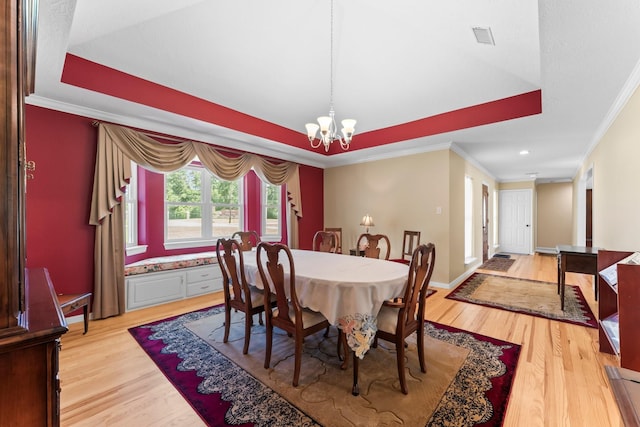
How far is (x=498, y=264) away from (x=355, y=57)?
6.00 metres

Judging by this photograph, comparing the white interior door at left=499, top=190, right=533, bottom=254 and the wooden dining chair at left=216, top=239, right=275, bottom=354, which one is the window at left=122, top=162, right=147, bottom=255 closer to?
the wooden dining chair at left=216, top=239, right=275, bottom=354

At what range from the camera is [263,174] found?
4.62 m

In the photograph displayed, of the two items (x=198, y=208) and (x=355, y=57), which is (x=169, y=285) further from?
(x=355, y=57)

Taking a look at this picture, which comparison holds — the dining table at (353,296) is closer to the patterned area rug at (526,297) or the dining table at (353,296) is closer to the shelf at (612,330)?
the shelf at (612,330)

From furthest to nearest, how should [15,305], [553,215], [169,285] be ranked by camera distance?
[553,215] < [169,285] < [15,305]

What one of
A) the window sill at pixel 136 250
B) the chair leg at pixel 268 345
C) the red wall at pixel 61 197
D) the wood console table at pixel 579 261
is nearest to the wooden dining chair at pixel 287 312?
the chair leg at pixel 268 345

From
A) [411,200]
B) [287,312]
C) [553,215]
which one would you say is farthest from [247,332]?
[553,215]

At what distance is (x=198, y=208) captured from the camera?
4.51m

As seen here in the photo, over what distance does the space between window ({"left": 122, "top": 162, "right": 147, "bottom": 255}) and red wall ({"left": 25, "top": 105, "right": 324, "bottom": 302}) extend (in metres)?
0.72

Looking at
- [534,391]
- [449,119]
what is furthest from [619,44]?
[534,391]

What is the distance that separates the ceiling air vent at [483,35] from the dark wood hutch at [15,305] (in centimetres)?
253

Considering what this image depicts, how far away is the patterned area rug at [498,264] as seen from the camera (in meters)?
5.90

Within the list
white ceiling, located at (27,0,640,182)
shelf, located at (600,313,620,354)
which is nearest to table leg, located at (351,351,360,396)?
shelf, located at (600,313,620,354)

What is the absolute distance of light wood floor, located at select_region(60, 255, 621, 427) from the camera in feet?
5.33
